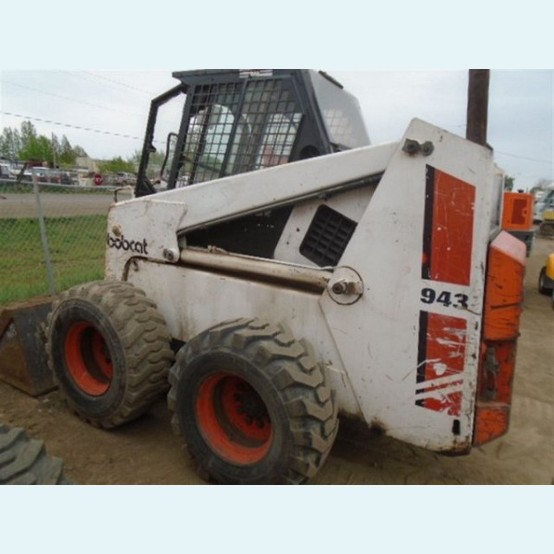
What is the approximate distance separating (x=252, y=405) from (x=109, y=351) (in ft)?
3.52

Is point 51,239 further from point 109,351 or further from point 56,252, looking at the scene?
point 109,351

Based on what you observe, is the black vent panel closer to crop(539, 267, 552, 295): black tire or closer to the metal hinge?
the metal hinge

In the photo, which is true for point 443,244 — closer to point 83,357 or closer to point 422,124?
point 422,124

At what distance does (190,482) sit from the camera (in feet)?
8.80

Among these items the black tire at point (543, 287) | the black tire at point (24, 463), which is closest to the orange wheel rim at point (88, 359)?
the black tire at point (24, 463)

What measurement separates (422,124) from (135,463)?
8.11 ft

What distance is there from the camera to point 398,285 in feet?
7.64

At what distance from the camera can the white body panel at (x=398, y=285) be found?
2.19 m

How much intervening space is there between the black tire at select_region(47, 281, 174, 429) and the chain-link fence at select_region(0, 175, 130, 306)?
10.4 feet

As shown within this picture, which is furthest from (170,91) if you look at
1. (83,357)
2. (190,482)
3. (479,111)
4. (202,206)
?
(479,111)

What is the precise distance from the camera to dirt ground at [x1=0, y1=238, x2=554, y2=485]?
277 cm

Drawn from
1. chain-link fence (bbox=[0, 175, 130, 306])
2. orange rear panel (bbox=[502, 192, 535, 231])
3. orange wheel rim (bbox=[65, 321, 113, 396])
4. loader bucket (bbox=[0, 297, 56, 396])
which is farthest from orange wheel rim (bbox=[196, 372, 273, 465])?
orange rear panel (bbox=[502, 192, 535, 231])

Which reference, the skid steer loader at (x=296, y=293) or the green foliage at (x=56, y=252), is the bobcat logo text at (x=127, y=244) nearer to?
the skid steer loader at (x=296, y=293)

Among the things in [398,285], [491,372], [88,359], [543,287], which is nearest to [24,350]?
[88,359]
